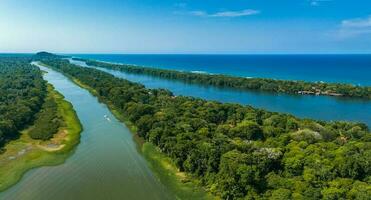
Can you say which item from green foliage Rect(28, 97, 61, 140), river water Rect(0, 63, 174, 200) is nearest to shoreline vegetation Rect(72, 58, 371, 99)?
green foliage Rect(28, 97, 61, 140)

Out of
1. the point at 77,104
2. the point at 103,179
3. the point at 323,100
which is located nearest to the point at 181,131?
the point at 103,179

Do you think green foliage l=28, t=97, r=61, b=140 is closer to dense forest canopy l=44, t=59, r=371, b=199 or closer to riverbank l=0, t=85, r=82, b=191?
riverbank l=0, t=85, r=82, b=191

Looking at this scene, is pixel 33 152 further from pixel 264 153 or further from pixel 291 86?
pixel 291 86

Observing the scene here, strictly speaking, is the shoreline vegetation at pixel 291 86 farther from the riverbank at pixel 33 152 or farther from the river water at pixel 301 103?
the riverbank at pixel 33 152

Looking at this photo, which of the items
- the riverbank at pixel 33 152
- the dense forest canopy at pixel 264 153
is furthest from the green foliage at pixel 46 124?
the dense forest canopy at pixel 264 153

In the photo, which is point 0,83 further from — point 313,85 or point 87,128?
point 313,85

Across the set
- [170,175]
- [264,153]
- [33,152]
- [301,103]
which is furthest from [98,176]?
[301,103]
